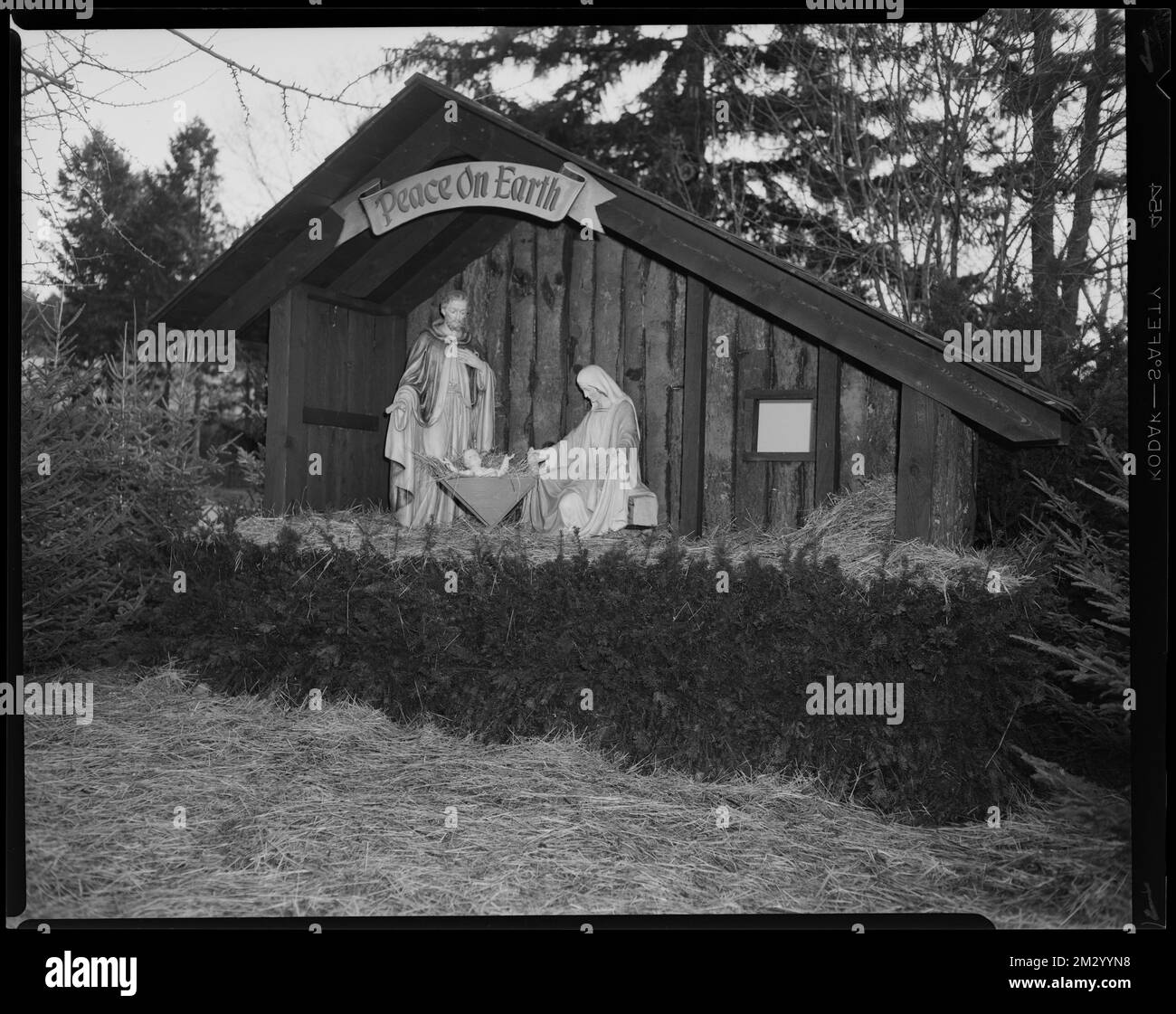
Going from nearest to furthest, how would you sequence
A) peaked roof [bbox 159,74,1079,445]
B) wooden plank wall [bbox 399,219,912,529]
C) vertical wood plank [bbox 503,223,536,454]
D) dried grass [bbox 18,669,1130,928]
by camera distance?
dried grass [bbox 18,669,1130,928] → peaked roof [bbox 159,74,1079,445] → wooden plank wall [bbox 399,219,912,529] → vertical wood plank [bbox 503,223,536,454]

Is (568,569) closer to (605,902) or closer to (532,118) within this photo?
(605,902)

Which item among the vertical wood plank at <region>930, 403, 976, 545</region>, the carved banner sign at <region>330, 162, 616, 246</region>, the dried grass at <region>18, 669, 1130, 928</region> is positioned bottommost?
the dried grass at <region>18, 669, 1130, 928</region>

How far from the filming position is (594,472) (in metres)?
7.50

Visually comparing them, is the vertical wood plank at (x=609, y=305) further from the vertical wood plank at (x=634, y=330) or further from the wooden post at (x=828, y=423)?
the wooden post at (x=828, y=423)

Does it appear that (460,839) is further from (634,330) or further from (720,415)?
(634,330)

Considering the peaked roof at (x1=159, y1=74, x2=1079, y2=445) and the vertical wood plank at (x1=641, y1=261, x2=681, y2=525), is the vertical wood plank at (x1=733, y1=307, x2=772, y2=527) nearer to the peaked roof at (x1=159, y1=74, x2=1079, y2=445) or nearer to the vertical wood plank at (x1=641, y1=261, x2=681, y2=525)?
the peaked roof at (x1=159, y1=74, x2=1079, y2=445)

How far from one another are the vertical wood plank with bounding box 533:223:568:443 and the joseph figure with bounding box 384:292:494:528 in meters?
0.39

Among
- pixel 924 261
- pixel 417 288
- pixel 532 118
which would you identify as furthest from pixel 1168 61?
pixel 532 118

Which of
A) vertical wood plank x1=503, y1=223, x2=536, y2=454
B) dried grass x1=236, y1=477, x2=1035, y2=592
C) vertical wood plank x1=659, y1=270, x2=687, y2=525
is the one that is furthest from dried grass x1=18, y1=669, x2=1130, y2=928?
vertical wood plank x1=503, y1=223, x2=536, y2=454

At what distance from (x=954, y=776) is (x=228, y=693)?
4503 mm

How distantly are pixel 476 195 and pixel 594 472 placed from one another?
203 cm

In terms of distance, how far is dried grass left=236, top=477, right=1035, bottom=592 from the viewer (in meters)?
5.89

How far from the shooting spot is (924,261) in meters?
11.3

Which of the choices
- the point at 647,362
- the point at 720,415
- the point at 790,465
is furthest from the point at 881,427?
the point at 647,362
